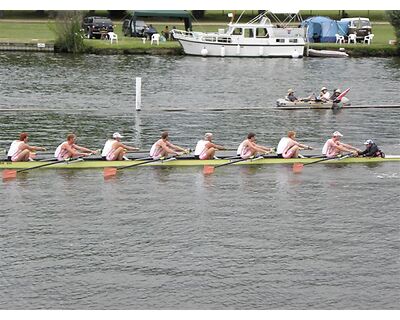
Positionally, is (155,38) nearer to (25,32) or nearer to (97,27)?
(97,27)

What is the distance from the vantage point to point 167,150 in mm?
32500

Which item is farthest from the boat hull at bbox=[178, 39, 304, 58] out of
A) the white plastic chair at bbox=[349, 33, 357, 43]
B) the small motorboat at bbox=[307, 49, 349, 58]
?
the white plastic chair at bbox=[349, 33, 357, 43]

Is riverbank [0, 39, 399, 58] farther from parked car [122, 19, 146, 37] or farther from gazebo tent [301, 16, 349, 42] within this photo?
gazebo tent [301, 16, 349, 42]

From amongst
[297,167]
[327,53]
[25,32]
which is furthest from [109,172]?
[25,32]

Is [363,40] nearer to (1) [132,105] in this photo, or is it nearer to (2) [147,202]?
(1) [132,105]

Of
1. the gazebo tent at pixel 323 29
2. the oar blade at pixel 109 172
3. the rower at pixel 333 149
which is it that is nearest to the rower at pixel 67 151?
the oar blade at pixel 109 172

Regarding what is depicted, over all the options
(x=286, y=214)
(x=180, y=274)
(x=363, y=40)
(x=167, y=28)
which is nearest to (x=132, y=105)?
(x=286, y=214)

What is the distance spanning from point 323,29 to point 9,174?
192 feet

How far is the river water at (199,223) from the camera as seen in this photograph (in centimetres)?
2084

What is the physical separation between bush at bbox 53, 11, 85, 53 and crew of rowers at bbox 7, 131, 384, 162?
41860 mm

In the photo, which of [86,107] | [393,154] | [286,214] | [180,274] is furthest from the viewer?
[86,107]

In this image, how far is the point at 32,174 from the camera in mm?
31172

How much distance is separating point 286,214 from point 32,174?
10123 millimetres

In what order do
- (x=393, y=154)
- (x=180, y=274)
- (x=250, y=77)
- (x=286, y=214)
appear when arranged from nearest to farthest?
(x=180, y=274) < (x=286, y=214) < (x=393, y=154) < (x=250, y=77)
